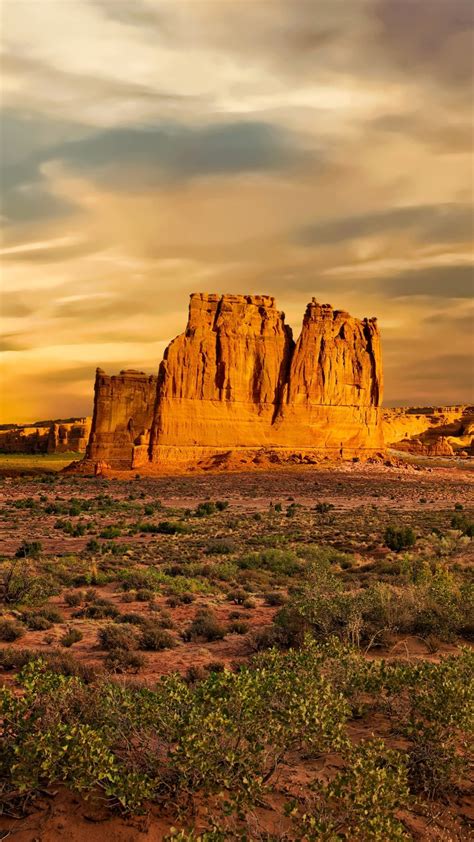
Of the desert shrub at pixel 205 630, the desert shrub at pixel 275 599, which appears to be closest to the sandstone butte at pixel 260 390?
the desert shrub at pixel 275 599

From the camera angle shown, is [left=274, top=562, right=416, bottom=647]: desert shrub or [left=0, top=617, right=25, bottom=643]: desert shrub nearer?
[left=274, top=562, right=416, bottom=647]: desert shrub

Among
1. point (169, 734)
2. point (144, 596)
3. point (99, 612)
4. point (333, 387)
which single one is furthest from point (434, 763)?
point (333, 387)

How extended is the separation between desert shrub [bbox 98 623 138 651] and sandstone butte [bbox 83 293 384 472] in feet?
159

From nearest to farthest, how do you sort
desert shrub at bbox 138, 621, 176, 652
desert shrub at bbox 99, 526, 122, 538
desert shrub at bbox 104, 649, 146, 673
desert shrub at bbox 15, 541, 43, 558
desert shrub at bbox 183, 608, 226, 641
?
desert shrub at bbox 104, 649, 146, 673, desert shrub at bbox 138, 621, 176, 652, desert shrub at bbox 183, 608, 226, 641, desert shrub at bbox 15, 541, 43, 558, desert shrub at bbox 99, 526, 122, 538

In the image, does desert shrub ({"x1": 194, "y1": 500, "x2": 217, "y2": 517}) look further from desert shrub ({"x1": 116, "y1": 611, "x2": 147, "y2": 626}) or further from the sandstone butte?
the sandstone butte

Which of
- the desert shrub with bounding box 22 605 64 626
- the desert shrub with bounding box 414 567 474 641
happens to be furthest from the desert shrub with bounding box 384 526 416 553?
the desert shrub with bounding box 22 605 64 626

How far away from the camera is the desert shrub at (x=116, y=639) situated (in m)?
8.98

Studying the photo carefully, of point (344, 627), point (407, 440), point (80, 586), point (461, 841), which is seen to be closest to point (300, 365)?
point (407, 440)

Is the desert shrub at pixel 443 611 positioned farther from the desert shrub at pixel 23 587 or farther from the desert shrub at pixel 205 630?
the desert shrub at pixel 23 587

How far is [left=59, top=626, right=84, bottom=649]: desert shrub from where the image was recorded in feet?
30.5

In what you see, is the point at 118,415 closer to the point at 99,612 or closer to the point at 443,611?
the point at 99,612

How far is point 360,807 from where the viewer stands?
12.9 feet

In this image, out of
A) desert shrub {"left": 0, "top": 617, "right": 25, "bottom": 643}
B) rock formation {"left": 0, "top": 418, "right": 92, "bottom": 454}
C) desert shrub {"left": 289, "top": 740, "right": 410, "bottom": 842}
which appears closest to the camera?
desert shrub {"left": 289, "top": 740, "right": 410, "bottom": 842}

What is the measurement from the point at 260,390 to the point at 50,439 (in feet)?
212
